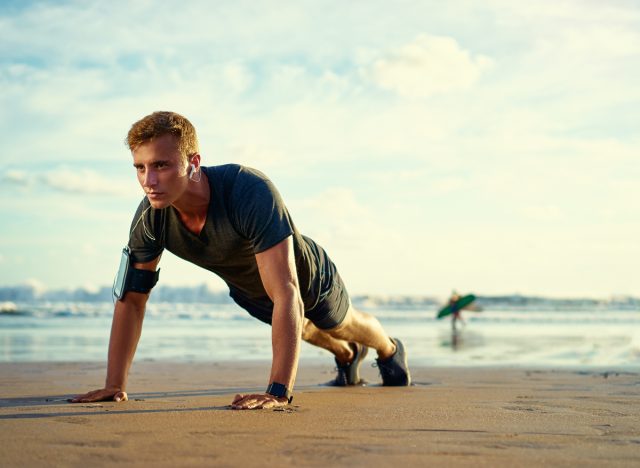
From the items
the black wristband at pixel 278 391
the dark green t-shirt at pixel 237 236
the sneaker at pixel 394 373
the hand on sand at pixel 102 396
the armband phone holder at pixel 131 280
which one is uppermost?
the dark green t-shirt at pixel 237 236

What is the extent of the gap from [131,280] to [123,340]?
315mm

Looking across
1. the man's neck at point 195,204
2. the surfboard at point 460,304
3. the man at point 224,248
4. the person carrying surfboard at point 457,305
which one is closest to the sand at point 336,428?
the man at point 224,248

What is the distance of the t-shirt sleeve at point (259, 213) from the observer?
3.39 meters

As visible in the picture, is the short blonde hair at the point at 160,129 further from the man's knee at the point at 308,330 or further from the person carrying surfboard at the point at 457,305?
the person carrying surfboard at the point at 457,305

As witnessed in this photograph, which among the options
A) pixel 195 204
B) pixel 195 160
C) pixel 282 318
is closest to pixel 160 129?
pixel 195 160

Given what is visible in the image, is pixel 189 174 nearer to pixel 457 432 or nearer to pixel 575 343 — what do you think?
pixel 457 432

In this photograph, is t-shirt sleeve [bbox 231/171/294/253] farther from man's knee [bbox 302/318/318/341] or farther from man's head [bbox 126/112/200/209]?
man's knee [bbox 302/318/318/341]

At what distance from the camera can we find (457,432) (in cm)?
265

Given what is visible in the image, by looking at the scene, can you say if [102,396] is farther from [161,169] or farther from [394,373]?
[394,373]

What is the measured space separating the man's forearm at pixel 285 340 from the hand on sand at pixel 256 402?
0.10 meters

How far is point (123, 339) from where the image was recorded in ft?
12.7

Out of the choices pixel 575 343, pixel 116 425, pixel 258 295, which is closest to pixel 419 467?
pixel 116 425

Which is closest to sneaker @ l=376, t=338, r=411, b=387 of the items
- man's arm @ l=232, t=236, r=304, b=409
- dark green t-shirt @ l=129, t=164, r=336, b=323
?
dark green t-shirt @ l=129, t=164, r=336, b=323

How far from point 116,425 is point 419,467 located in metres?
1.18
